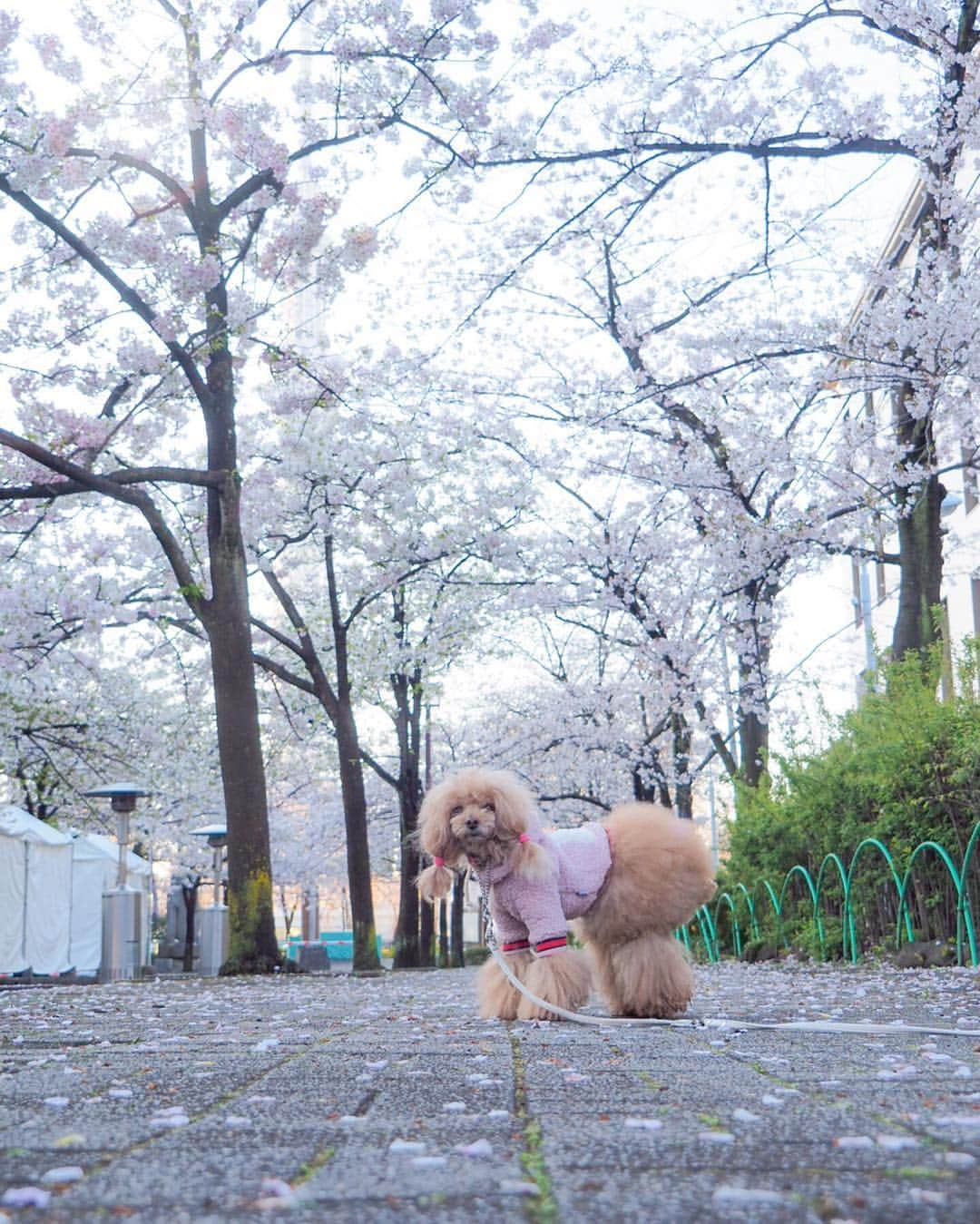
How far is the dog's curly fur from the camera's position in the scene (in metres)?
5.90

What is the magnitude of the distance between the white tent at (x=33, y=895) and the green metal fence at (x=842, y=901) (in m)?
10.4

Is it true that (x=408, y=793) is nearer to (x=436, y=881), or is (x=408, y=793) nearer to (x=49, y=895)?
(x=49, y=895)

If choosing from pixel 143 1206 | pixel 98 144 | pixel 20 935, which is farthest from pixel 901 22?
pixel 20 935

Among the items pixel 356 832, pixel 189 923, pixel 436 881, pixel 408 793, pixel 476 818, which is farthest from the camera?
pixel 189 923

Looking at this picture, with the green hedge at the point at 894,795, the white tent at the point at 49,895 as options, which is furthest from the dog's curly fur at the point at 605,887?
the white tent at the point at 49,895

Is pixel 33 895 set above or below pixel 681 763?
below

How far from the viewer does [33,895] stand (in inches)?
841

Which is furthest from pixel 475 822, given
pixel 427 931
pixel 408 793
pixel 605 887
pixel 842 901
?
pixel 427 931

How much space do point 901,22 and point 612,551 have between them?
406 inches

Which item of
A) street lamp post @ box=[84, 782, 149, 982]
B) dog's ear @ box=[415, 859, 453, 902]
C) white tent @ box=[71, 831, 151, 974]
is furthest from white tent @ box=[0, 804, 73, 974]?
dog's ear @ box=[415, 859, 453, 902]

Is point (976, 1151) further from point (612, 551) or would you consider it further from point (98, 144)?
point (612, 551)

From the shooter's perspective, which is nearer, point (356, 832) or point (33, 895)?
point (356, 832)

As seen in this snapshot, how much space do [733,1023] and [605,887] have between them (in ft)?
3.19

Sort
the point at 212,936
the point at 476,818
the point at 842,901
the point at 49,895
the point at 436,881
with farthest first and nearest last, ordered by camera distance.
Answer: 1. the point at 49,895
2. the point at 212,936
3. the point at 842,901
4. the point at 436,881
5. the point at 476,818
